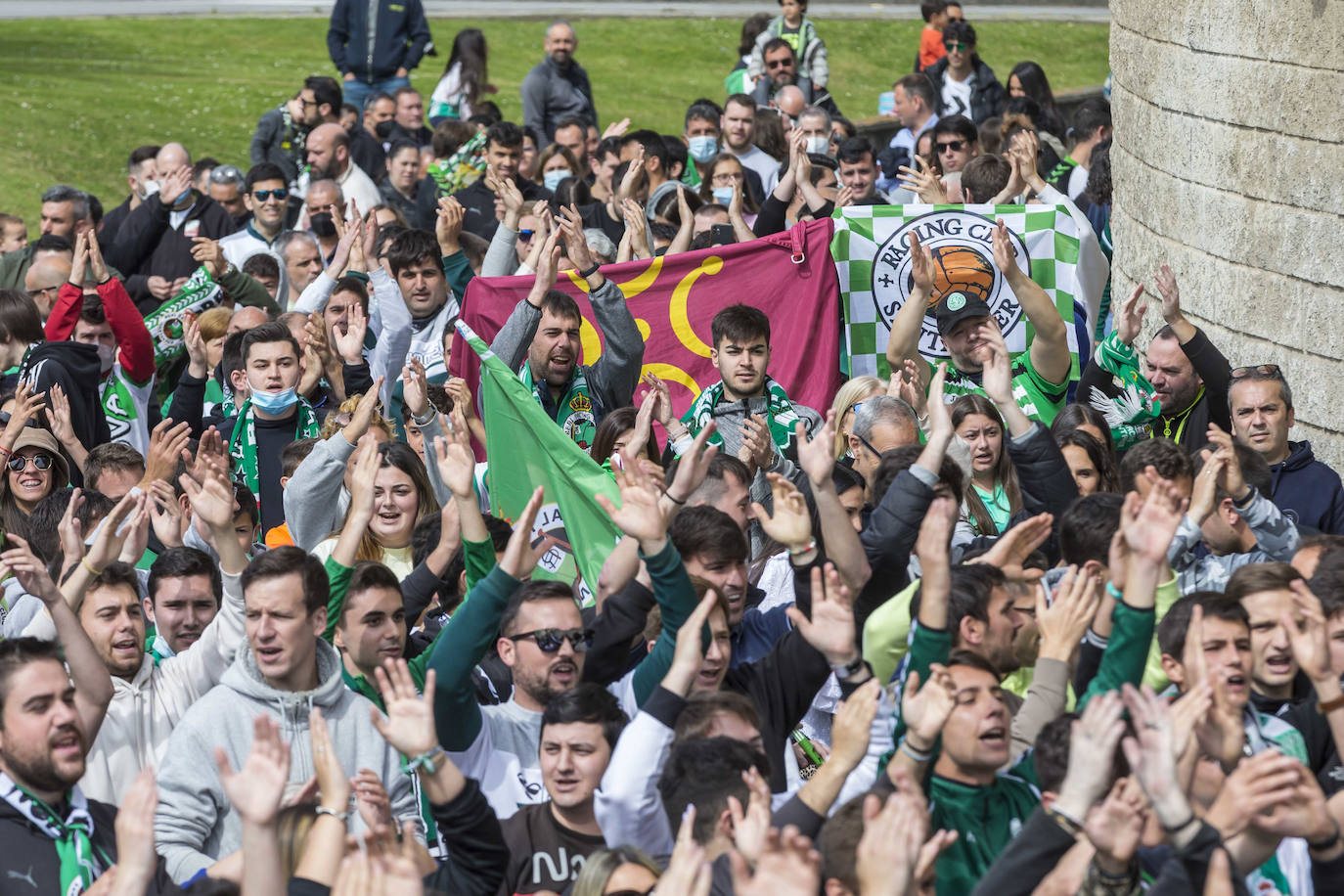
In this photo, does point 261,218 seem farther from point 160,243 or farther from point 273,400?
point 273,400

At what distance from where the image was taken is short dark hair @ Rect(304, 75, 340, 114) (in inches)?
639

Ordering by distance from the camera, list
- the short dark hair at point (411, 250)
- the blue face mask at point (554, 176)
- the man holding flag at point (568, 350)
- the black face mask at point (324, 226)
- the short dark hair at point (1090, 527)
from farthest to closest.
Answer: the blue face mask at point (554, 176), the black face mask at point (324, 226), the short dark hair at point (411, 250), the man holding flag at point (568, 350), the short dark hair at point (1090, 527)

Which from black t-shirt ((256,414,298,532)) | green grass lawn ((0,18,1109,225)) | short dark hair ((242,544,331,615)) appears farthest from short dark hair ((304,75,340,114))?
short dark hair ((242,544,331,615))

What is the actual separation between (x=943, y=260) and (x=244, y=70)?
1771 cm

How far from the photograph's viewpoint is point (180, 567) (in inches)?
268

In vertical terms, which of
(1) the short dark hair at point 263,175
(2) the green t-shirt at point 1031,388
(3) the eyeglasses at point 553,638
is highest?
(1) the short dark hair at point 263,175

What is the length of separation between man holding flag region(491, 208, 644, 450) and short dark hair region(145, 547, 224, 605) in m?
2.66

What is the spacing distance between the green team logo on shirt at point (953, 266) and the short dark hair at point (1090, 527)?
363cm

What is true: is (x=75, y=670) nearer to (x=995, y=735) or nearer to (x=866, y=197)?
(x=995, y=735)

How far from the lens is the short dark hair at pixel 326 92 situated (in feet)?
53.2

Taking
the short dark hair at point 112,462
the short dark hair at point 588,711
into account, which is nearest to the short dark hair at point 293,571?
the short dark hair at point 588,711

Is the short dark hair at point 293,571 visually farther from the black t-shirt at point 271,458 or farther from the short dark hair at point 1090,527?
the black t-shirt at point 271,458

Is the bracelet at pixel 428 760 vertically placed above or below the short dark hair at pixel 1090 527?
above

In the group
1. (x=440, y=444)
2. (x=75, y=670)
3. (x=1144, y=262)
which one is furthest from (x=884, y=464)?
(x=1144, y=262)
